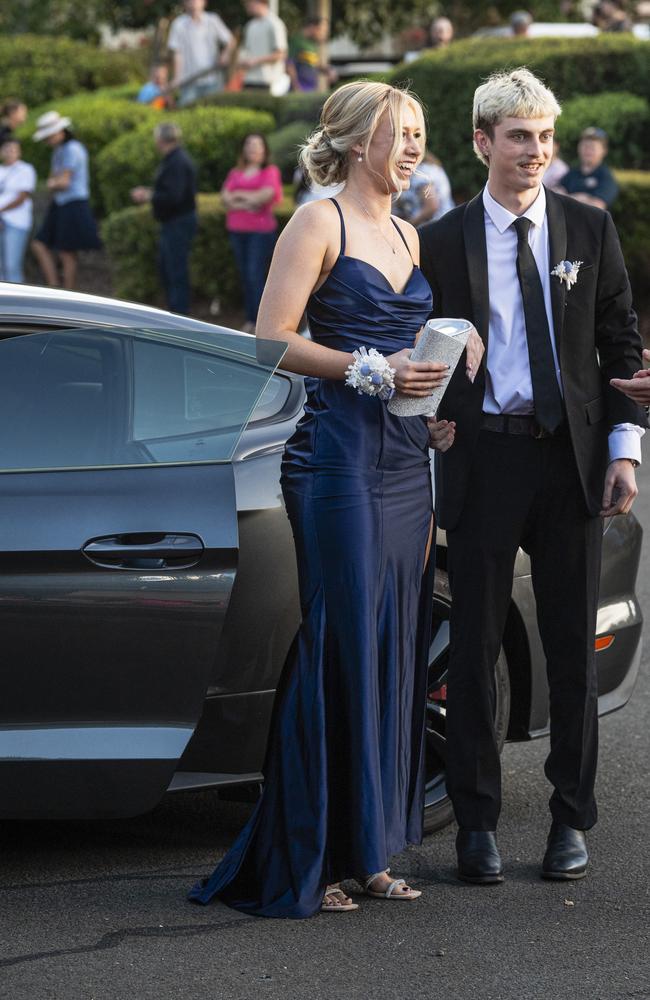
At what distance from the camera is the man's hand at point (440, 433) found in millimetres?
3846

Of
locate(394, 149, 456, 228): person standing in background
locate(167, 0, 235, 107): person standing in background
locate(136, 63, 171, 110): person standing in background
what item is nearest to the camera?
locate(394, 149, 456, 228): person standing in background

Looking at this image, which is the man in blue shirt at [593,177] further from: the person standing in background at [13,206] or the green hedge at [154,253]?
the person standing in background at [13,206]

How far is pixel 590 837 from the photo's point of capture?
4273 millimetres

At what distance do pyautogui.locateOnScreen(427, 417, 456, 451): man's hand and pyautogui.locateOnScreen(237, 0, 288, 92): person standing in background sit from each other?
53.7ft

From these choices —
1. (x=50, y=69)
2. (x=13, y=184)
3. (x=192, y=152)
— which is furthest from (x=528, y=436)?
(x=50, y=69)

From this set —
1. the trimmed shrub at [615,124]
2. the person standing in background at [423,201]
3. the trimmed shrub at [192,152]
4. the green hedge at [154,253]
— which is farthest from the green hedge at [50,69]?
the person standing in background at [423,201]

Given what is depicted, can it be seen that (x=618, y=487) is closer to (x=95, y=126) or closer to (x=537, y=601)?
(x=537, y=601)

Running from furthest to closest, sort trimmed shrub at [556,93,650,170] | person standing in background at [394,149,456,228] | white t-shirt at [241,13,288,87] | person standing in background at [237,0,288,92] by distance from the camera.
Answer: white t-shirt at [241,13,288,87] → person standing in background at [237,0,288,92] → trimmed shrub at [556,93,650,170] → person standing in background at [394,149,456,228]

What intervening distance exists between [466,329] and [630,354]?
63 cm

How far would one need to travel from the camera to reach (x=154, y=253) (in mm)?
16469

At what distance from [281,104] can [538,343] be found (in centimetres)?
1710

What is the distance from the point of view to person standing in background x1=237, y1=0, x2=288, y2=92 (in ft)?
64.0

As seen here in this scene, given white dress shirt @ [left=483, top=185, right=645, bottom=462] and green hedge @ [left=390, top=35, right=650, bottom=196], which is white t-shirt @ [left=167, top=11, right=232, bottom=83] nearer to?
green hedge @ [left=390, top=35, right=650, bottom=196]

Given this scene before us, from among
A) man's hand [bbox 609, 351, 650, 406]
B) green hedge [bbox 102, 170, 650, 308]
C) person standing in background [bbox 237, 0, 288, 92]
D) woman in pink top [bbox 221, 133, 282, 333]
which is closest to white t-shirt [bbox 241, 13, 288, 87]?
person standing in background [bbox 237, 0, 288, 92]
